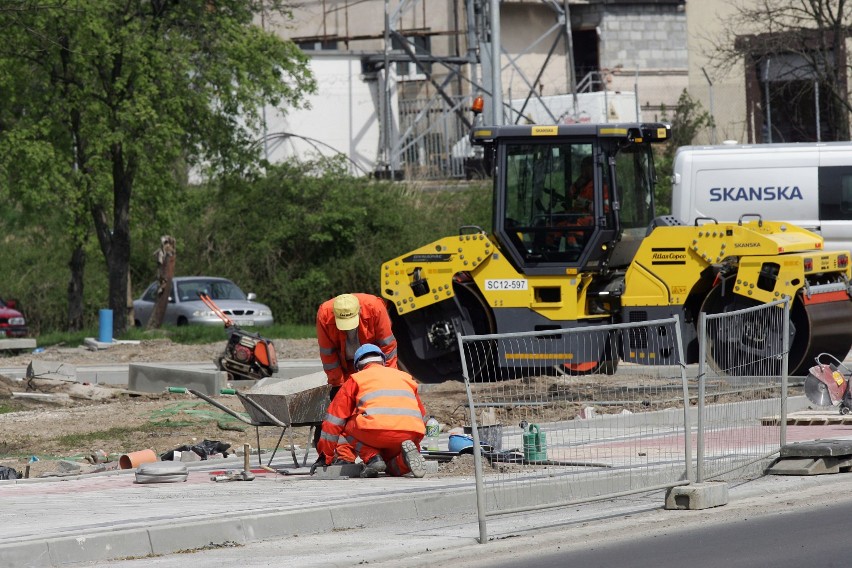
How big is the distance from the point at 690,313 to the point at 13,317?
63.9 ft

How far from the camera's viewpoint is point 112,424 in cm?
1547

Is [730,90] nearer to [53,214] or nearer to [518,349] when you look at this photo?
[53,214]

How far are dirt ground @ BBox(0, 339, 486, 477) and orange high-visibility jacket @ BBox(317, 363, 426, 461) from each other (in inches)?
29.6

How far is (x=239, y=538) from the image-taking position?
344 inches

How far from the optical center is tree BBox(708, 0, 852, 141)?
1265 inches

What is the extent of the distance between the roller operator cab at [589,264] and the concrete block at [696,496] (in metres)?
6.96

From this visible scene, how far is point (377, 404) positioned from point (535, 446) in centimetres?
135

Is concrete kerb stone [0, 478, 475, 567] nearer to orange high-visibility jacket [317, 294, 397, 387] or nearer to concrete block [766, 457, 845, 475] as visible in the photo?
orange high-visibility jacket [317, 294, 397, 387]

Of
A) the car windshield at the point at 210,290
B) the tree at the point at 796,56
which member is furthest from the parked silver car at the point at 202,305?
the tree at the point at 796,56

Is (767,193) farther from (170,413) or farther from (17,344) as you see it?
(17,344)

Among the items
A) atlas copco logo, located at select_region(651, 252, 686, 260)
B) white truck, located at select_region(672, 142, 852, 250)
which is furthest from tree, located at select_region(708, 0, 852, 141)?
atlas copco logo, located at select_region(651, 252, 686, 260)

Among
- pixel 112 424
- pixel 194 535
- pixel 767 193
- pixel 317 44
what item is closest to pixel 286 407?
pixel 194 535

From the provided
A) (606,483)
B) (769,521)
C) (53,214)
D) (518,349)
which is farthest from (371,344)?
(53,214)

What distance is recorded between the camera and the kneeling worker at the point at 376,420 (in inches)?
417
